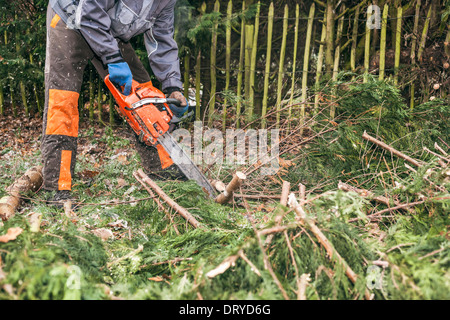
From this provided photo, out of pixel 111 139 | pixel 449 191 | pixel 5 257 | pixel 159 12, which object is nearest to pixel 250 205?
pixel 449 191

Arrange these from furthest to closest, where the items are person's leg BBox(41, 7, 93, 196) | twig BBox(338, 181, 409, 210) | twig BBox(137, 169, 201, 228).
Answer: person's leg BBox(41, 7, 93, 196)
twig BBox(137, 169, 201, 228)
twig BBox(338, 181, 409, 210)

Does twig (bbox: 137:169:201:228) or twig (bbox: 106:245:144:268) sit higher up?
twig (bbox: 106:245:144:268)

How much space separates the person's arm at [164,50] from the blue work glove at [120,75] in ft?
1.82

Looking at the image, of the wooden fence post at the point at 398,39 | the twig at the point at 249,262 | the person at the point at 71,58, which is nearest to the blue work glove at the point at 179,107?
the person at the point at 71,58

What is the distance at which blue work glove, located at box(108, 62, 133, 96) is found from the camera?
8.71ft

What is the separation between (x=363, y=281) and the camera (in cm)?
114

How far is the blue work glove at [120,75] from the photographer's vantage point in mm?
2656

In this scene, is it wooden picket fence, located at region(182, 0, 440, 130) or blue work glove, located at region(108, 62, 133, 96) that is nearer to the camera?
blue work glove, located at region(108, 62, 133, 96)

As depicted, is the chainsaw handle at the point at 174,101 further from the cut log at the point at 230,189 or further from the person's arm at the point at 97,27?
the cut log at the point at 230,189

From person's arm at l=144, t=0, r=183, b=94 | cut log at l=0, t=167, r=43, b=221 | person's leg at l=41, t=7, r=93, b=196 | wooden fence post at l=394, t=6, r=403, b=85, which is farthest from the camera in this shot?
wooden fence post at l=394, t=6, r=403, b=85

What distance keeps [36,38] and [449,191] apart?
17.8 feet

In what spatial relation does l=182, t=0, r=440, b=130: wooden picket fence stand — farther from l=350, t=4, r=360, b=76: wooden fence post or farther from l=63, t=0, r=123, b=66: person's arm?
l=63, t=0, r=123, b=66: person's arm

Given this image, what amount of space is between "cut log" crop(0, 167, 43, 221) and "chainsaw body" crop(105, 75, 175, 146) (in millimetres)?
1063

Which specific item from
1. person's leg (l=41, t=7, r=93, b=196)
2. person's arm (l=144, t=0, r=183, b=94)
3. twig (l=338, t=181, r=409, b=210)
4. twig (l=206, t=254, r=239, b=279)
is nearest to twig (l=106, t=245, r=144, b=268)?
twig (l=206, t=254, r=239, b=279)
